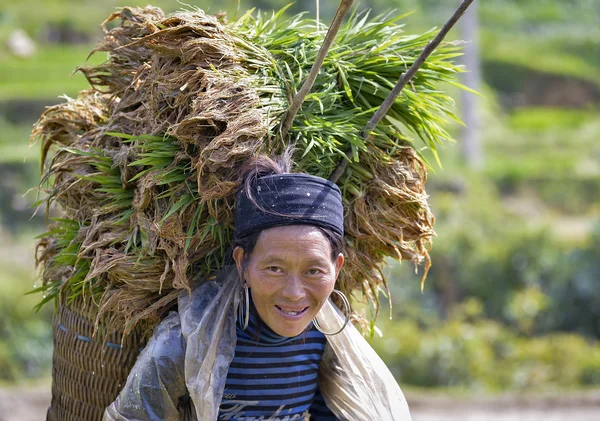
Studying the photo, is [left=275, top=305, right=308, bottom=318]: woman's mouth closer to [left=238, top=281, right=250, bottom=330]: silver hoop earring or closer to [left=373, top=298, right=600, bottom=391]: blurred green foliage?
[left=238, top=281, right=250, bottom=330]: silver hoop earring

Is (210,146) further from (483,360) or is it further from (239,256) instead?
(483,360)

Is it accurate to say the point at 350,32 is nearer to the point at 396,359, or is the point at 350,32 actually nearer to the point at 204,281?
the point at 204,281

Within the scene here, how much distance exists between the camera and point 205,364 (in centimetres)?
206

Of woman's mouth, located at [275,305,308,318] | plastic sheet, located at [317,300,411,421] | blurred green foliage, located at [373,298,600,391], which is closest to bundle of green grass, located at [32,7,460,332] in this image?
plastic sheet, located at [317,300,411,421]

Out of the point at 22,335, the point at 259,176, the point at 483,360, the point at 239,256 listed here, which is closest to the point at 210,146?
the point at 259,176

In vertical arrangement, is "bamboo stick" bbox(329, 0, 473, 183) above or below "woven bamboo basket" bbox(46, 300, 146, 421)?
above

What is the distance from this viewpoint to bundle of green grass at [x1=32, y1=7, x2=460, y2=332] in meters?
2.08

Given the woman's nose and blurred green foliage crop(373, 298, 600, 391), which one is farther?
blurred green foliage crop(373, 298, 600, 391)

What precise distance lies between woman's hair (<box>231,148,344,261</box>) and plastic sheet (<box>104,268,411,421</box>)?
187 mm

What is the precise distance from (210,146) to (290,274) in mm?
375

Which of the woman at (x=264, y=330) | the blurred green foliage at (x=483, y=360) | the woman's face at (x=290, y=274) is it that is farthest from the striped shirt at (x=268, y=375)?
the blurred green foliage at (x=483, y=360)

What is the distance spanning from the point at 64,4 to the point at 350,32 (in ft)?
63.7

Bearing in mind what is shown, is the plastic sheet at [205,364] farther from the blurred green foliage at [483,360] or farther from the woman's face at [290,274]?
the blurred green foliage at [483,360]

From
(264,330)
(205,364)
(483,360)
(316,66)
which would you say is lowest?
(205,364)
